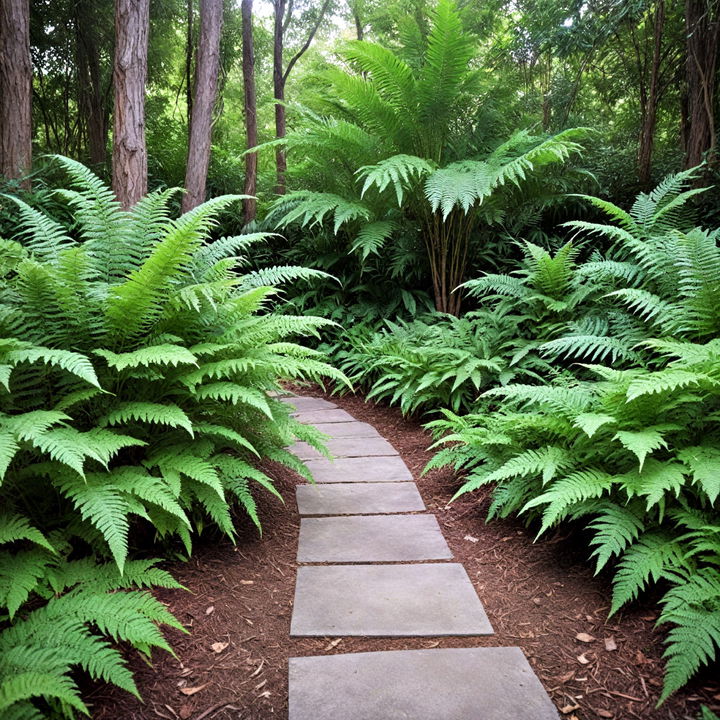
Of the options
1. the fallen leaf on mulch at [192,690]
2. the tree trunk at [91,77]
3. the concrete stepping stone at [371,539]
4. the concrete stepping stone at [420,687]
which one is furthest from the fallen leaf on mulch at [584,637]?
the tree trunk at [91,77]

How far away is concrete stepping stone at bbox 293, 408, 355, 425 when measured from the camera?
13.4 feet

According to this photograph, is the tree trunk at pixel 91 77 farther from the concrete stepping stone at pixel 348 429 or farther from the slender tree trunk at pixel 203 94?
the concrete stepping stone at pixel 348 429

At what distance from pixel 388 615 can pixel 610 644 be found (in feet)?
2.40

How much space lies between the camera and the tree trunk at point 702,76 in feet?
15.3

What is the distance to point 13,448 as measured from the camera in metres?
1.50

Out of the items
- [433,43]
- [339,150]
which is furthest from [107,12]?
[433,43]

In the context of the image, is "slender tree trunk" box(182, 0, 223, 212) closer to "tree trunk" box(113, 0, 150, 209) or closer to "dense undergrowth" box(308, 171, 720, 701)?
"tree trunk" box(113, 0, 150, 209)

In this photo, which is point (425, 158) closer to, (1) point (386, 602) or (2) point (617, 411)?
(2) point (617, 411)

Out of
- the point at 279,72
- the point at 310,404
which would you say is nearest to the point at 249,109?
the point at 279,72

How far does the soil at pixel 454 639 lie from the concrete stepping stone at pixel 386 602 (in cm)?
4

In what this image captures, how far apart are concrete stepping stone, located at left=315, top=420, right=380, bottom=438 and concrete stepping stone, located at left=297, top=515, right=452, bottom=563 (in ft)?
4.11

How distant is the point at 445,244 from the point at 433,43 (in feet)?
5.42

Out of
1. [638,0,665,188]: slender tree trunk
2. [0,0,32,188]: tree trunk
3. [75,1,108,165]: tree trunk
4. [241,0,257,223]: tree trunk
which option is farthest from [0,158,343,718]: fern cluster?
[75,1,108,165]: tree trunk

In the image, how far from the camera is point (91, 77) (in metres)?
8.20
